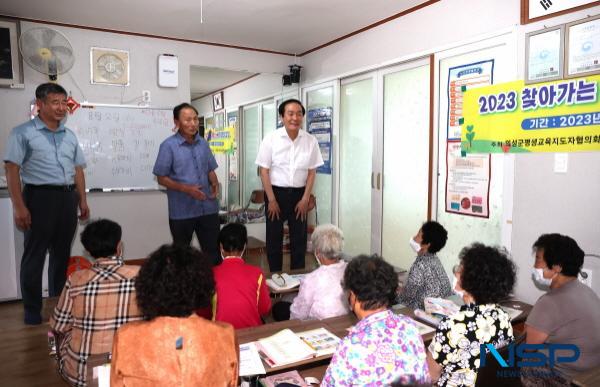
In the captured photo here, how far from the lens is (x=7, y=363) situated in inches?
104

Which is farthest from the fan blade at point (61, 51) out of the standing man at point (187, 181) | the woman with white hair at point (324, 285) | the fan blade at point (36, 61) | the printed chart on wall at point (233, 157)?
the woman with white hair at point (324, 285)

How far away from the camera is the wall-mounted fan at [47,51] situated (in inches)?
148

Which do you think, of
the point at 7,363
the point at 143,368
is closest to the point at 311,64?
the point at 7,363

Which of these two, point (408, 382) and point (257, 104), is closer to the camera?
point (408, 382)

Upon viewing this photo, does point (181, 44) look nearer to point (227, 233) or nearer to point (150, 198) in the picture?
point (150, 198)

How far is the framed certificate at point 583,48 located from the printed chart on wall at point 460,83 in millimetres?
578

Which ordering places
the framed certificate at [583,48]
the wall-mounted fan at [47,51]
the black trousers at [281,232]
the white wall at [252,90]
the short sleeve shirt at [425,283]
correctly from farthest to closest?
the white wall at [252,90], the wall-mounted fan at [47,51], the black trousers at [281,232], the framed certificate at [583,48], the short sleeve shirt at [425,283]

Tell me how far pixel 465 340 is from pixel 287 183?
2395 millimetres

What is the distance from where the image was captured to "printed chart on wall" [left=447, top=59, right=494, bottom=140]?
315 cm

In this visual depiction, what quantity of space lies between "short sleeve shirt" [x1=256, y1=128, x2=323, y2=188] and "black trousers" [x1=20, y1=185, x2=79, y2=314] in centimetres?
153

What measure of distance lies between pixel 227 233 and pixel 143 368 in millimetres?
1025

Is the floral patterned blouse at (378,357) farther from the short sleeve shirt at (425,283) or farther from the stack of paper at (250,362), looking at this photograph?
the short sleeve shirt at (425,283)

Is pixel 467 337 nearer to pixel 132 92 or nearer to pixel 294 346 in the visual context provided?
pixel 294 346

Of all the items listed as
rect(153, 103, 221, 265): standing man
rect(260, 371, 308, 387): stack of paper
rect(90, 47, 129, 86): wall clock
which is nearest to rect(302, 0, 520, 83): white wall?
rect(153, 103, 221, 265): standing man
